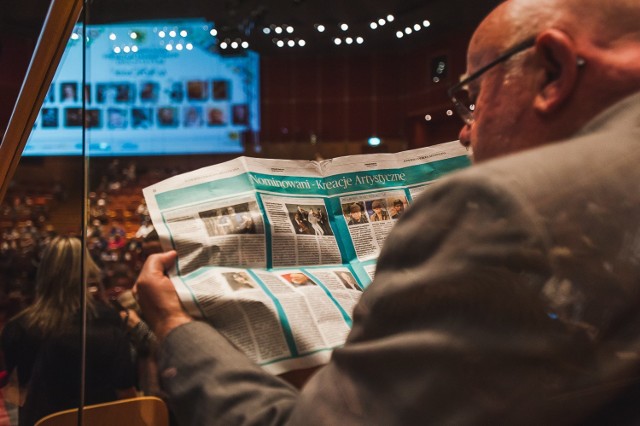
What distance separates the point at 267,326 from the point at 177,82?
8785 mm

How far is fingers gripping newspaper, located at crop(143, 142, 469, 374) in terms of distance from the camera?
0.79m

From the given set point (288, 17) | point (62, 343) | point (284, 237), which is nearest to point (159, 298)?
point (284, 237)

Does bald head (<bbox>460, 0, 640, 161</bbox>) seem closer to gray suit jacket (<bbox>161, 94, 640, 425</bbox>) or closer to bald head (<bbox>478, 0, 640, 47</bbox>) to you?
bald head (<bbox>478, 0, 640, 47</bbox>)

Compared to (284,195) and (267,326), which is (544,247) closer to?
(267,326)

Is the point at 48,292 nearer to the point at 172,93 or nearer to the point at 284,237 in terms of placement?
the point at 284,237

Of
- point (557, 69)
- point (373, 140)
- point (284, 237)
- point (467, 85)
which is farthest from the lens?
point (373, 140)

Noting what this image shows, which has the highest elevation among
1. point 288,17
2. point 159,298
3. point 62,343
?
point 288,17

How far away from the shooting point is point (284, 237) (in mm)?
970

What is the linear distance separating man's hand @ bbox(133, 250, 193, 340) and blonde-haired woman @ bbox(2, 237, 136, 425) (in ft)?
1.98

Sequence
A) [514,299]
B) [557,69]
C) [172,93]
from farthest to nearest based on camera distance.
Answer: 1. [172,93]
2. [557,69]
3. [514,299]

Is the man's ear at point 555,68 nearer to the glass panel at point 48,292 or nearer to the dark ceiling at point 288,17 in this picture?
the glass panel at point 48,292

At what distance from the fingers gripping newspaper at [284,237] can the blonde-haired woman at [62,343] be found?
0.59 m

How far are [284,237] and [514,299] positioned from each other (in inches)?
22.7

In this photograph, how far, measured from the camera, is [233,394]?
2.00 ft
